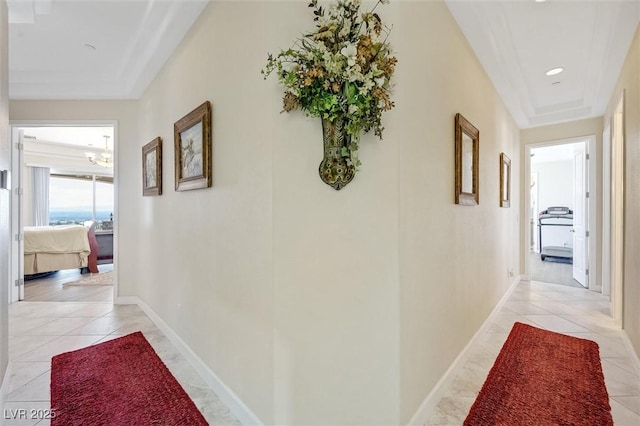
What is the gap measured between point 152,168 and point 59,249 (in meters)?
3.92

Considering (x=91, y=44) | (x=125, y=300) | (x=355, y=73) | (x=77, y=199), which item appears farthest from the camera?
(x=77, y=199)

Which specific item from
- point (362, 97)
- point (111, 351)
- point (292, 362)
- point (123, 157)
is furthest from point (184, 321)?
point (123, 157)

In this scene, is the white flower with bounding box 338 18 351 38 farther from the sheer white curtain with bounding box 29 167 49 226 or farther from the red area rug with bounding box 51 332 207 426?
the sheer white curtain with bounding box 29 167 49 226

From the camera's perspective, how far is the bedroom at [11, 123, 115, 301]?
4.43m

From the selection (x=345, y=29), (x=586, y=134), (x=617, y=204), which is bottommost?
(x=617, y=204)

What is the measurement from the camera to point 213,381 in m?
2.08

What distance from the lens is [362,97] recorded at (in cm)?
134

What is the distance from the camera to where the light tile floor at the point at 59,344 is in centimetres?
192

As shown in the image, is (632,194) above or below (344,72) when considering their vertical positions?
below

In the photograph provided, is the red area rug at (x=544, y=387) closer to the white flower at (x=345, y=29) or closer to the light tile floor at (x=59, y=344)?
the light tile floor at (x=59, y=344)

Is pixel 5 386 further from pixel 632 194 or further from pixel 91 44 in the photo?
pixel 632 194

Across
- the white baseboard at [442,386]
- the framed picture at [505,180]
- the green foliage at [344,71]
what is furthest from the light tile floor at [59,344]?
the framed picture at [505,180]

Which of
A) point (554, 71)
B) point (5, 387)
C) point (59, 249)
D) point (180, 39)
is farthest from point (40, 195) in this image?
point (554, 71)

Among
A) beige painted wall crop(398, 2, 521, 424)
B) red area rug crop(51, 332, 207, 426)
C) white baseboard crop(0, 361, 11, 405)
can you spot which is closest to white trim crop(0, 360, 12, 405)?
white baseboard crop(0, 361, 11, 405)
